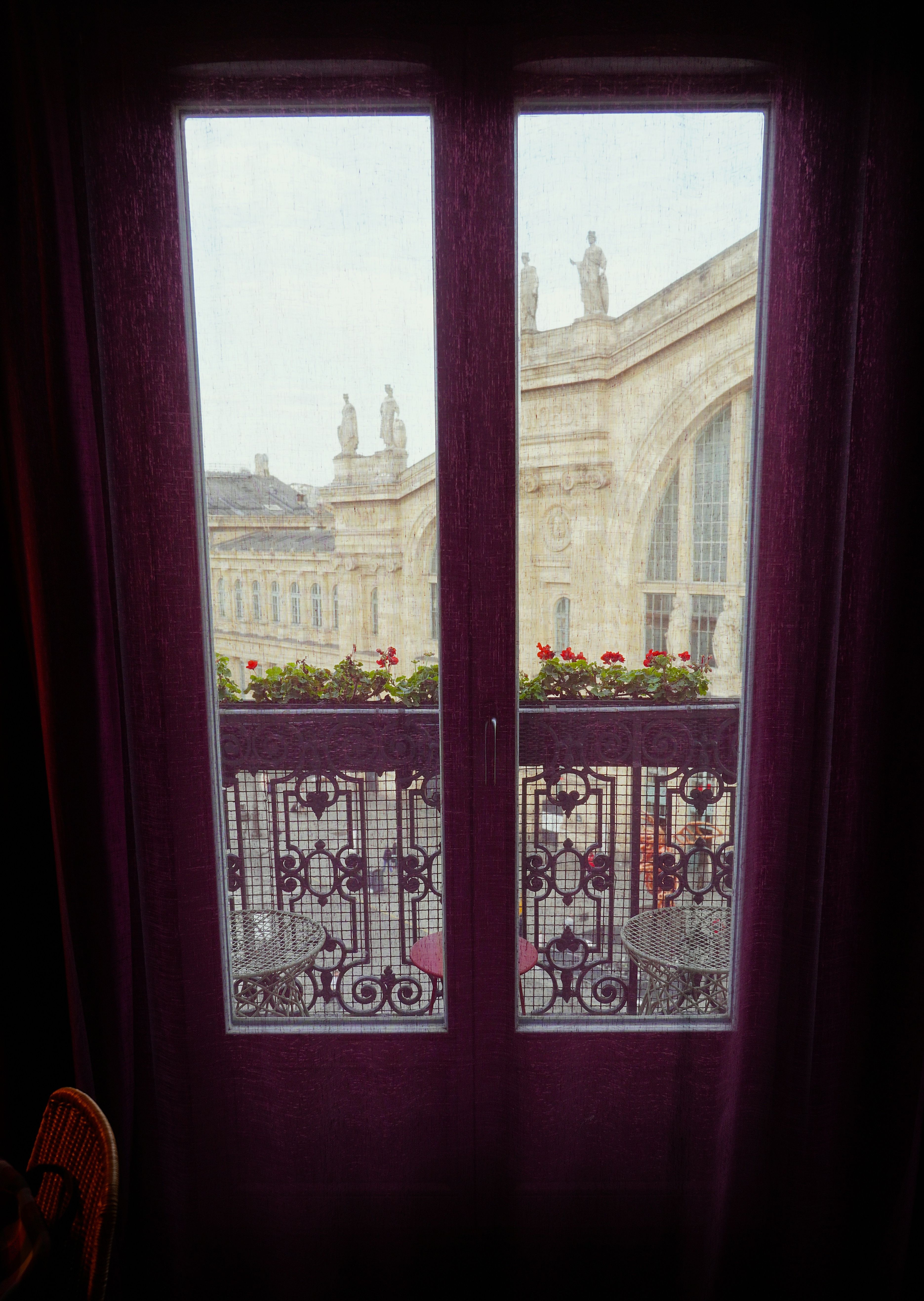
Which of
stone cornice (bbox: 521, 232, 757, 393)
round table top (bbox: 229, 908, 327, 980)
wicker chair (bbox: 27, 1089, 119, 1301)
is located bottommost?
wicker chair (bbox: 27, 1089, 119, 1301)

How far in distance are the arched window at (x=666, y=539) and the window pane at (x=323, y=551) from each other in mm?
429

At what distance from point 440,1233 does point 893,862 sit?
125cm

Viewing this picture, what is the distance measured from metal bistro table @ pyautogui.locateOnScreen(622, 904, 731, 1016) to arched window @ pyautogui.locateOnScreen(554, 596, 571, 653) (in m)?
0.59

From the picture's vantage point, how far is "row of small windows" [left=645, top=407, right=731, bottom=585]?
4.71 feet

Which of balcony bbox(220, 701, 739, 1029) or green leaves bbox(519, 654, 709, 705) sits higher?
green leaves bbox(519, 654, 709, 705)

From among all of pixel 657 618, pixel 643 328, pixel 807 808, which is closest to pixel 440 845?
pixel 657 618

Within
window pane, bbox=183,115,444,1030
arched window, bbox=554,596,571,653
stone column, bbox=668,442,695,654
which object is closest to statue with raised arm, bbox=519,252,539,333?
window pane, bbox=183,115,444,1030

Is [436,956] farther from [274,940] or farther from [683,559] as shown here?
[683,559]

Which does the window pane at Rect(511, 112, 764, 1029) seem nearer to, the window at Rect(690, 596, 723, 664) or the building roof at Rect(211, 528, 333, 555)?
the window at Rect(690, 596, 723, 664)

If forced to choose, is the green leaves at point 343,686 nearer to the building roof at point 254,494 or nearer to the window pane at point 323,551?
the window pane at point 323,551

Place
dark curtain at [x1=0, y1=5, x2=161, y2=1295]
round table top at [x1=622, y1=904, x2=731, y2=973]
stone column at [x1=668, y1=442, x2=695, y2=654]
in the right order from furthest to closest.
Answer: round table top at [x1=622, y1=904, x2=731, y2=973], stone column at [x1=668, y1=442, x2=695, y2=654], dark curtain at [x1=0, y1=5, x2=161, y2=1295]

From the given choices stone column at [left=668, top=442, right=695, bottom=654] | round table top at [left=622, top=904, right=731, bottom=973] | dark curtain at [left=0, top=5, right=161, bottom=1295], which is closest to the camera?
dark curtain at [left=0, top=5, right=161, bottom=1295]

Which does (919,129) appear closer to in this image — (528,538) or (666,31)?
(666,31)

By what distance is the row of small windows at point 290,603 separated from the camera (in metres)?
1.48
